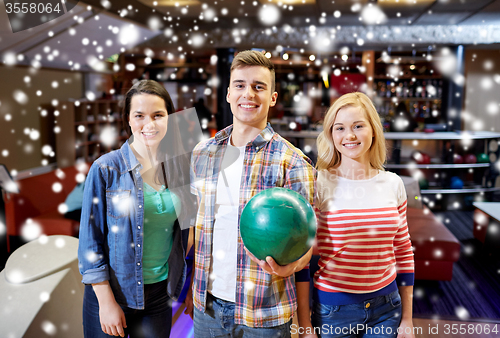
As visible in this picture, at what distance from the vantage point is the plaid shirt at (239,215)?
122 cm

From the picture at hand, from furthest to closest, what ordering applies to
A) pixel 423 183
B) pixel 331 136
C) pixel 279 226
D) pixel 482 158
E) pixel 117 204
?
pixel 482 158, pixel 423 183, pixel 331 136, pixel 117 204, pixel 279 226

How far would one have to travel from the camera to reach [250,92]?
1.20 m

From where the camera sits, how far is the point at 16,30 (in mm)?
5516

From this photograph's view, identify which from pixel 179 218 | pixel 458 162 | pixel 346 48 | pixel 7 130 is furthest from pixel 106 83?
pixel 179 218

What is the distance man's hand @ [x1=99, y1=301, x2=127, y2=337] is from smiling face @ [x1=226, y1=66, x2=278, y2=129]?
2.64 feet

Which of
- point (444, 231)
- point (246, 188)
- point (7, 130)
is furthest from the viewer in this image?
point (7, 130)

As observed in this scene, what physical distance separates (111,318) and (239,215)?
1.90 ft

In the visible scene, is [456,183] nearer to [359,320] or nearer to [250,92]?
[359,320]

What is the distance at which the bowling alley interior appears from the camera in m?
3.03

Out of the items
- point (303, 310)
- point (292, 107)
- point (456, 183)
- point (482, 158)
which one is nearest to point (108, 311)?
point (303, 310)

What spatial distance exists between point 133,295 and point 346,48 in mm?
6296

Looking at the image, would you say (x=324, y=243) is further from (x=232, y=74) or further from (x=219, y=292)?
(x=232, y=74)

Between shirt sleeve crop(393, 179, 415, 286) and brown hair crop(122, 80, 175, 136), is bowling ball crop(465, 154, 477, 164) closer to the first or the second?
shirt sleeve crop(393, 179, 415, 286)

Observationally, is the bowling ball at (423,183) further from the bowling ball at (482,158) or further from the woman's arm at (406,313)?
the woman's arm at (406,313)
